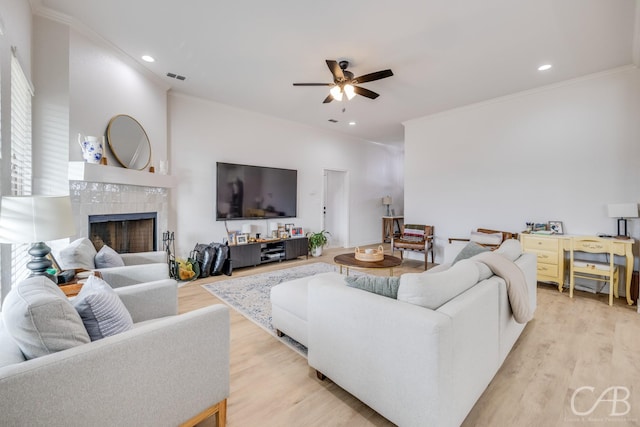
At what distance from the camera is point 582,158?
150 inches

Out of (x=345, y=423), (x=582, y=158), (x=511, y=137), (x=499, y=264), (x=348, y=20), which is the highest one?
(x=348, y=20)

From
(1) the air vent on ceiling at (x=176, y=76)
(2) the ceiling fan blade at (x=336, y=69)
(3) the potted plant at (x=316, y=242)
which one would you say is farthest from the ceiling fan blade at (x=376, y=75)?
(3) the potted plant at (x=316, y=242)

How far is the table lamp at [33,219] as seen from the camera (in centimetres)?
146

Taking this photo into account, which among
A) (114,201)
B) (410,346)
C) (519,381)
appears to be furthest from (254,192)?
(519,381)

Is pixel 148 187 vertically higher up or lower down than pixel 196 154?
lower down

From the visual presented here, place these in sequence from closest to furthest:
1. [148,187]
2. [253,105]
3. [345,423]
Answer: [345,423] < [148,187] < [253,105]

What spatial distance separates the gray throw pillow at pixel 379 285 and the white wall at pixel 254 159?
3628 millimetres

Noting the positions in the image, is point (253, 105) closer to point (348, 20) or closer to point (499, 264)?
point (348, 20)

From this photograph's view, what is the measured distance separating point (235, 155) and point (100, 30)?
2424 mm

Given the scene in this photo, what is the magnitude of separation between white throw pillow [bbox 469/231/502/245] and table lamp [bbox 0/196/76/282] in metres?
4.76

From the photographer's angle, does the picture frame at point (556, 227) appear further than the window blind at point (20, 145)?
Yes

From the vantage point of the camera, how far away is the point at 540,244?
3717 millimetres

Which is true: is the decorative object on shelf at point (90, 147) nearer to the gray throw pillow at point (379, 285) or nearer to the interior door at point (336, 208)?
the gray throw pillow at point (379, 285)

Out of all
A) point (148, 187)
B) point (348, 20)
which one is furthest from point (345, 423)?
point (148, 187)
